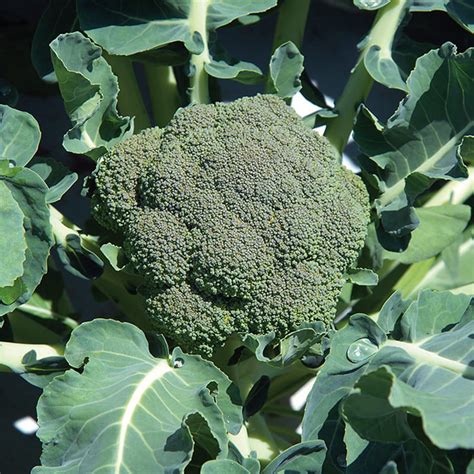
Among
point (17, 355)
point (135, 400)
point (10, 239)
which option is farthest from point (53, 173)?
point (135, 400)

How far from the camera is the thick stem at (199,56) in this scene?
1.39 metres

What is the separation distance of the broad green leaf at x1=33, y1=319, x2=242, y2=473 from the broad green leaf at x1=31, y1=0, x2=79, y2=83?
0.53 m

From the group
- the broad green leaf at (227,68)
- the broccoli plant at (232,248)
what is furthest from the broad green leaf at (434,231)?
the broad green leaf at (227,68)

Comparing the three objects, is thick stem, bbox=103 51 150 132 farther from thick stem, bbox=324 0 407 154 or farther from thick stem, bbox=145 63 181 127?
thick stem, bbox=324 0 407 154

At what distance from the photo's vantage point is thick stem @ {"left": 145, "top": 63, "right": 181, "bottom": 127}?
156cm

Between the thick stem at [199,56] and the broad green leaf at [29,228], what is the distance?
33 cm

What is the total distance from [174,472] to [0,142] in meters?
0.60

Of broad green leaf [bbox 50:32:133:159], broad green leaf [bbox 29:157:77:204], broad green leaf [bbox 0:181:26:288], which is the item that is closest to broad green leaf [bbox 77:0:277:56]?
broad green leaf [bbox 50:32:133:159]

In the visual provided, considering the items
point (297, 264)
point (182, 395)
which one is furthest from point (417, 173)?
point (182, 395)

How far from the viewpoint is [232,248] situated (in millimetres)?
1232

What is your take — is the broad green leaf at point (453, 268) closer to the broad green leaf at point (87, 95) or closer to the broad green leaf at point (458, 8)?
the broad green leaf at point (458, 8)

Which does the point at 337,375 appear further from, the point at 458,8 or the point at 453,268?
the point at 458,8

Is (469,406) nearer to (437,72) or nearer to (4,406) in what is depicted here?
(437,72)

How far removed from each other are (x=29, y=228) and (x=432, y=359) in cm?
64
